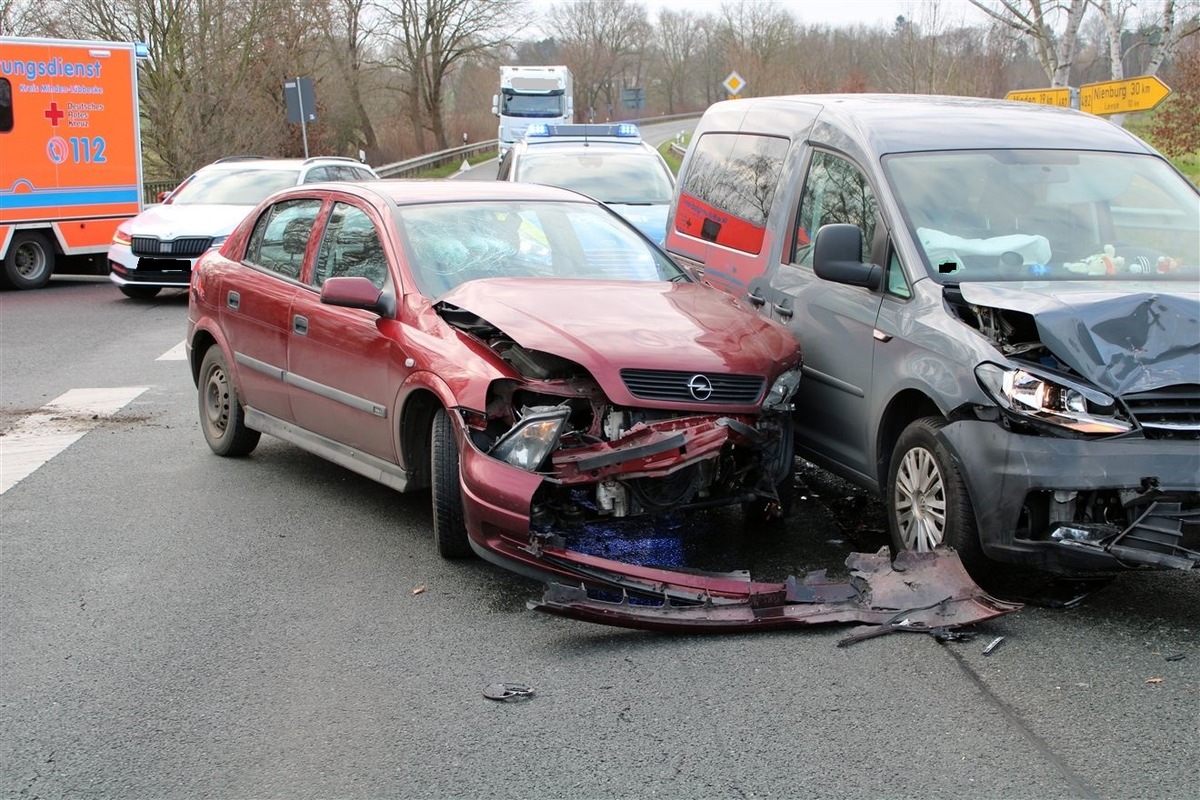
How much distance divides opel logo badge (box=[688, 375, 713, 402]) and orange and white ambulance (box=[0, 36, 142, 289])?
15254mm

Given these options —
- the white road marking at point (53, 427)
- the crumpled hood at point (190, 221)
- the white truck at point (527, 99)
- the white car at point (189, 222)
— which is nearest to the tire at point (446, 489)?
the white road marking at point (53, 427)

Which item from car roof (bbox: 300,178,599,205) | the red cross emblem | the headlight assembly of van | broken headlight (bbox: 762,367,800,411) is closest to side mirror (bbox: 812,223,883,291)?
broken headlight (bbox: 762,367,800,411)

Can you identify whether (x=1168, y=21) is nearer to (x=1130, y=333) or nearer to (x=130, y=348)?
(x=130, y=348)

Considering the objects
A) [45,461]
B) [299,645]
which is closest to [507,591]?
[299,645]

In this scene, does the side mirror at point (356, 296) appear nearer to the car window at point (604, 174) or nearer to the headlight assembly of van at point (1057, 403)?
the headlight assembly of van at point (1057, 403)

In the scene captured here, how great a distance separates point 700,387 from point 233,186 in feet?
42.9

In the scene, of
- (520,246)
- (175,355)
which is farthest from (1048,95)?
(520,246)

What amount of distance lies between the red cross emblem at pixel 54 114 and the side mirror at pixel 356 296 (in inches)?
557

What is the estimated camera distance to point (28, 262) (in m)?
18.9

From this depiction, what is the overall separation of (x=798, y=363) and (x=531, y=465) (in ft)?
4.63

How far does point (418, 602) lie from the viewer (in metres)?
5.56

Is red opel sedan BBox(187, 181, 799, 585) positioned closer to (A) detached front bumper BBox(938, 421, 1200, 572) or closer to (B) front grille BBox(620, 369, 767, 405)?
(B) front grille BBox(620, 369, 767, 405)

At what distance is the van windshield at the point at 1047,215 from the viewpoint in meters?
5.85

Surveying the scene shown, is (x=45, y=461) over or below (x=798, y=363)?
below
